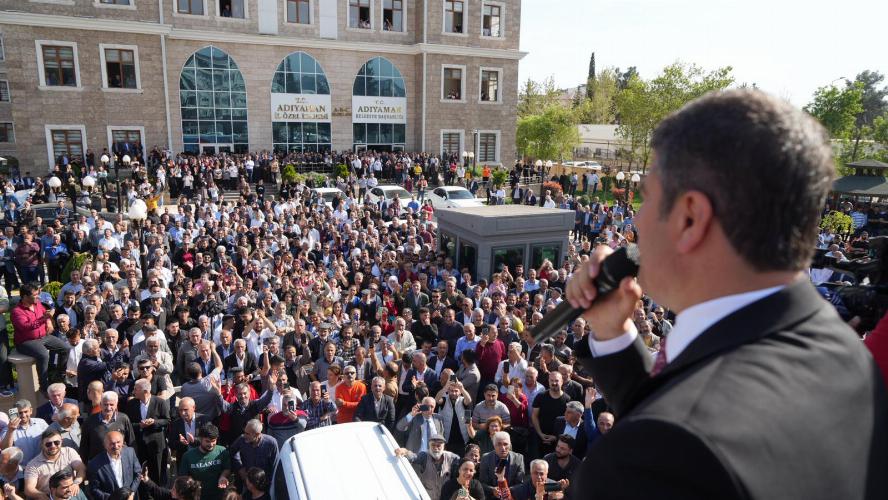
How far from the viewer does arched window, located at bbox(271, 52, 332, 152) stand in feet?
120

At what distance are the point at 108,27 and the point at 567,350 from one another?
31.8 meters

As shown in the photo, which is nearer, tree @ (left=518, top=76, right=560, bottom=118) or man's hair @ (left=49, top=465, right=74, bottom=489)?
man's hair @ (left=49, top=465, right=74, bottom=489)

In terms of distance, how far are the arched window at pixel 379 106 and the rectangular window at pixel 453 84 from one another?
2.76 meters

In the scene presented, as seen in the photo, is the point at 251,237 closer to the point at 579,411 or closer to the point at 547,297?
the point at 547,297

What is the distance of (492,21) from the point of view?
40.4m

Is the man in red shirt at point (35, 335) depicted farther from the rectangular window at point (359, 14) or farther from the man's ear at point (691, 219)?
the rectangular window at point (359, 14)

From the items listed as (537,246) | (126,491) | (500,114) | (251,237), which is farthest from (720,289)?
(500,114)

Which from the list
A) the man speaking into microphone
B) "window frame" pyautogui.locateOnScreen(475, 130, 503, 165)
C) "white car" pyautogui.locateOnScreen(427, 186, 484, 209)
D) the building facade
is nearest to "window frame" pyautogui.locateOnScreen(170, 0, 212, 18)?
the building facade

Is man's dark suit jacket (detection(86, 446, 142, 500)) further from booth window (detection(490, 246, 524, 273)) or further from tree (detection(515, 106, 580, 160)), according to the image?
tree (detection(515, 106, 580, 160))

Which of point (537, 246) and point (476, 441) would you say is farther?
point (537, 246)

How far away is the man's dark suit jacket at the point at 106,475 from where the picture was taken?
6473 millimetres

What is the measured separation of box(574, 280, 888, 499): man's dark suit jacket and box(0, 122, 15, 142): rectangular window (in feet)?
140

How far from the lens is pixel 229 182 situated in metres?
30.3

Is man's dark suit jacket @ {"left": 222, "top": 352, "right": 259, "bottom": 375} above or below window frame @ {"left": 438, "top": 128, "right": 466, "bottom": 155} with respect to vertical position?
below
